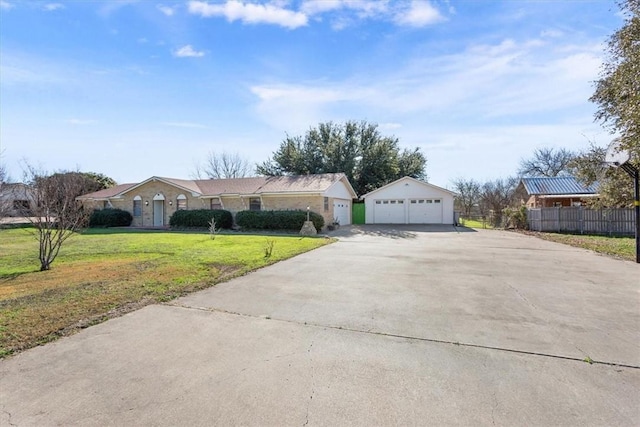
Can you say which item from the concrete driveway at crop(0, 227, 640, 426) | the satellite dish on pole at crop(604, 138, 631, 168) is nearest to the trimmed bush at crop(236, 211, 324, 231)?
the concrete driveway at crop(0, 227, 640, 426)

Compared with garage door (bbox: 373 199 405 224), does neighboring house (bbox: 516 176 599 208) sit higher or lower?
higher

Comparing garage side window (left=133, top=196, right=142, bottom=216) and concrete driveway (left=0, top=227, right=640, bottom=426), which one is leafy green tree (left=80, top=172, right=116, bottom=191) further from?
concrete driveway (left=0, top=227, right=640, bottom=426)

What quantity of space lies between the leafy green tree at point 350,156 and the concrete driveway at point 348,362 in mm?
26346

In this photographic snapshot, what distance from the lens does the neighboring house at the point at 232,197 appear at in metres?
22.0

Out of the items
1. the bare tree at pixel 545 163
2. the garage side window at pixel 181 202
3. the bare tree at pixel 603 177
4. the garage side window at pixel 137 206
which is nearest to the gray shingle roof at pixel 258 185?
the garage side window at pixel 181 202

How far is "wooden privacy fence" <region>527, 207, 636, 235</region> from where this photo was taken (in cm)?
1764

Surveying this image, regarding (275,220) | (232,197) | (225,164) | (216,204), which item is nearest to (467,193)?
(275,220)

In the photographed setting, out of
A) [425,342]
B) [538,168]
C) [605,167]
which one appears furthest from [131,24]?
[538,168]

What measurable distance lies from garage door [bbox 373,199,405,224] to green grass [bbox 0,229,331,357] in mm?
14495

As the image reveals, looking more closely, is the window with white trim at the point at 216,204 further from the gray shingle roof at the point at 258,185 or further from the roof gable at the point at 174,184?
the roof gable at the point at 174,184

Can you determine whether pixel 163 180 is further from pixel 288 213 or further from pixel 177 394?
pixel 177 394

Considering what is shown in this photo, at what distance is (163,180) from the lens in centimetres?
2422

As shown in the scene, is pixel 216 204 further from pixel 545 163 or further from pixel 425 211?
pixel 545 163

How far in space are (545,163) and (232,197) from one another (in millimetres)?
42921
